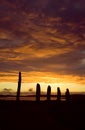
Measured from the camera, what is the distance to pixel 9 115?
1534 cm

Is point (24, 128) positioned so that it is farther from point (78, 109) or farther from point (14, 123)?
point (78, 109)

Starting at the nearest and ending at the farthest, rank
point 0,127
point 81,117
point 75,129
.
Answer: point 0,127 < point 75,129 < point 81,117

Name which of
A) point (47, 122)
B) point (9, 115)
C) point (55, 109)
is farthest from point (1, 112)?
point (55, 109)

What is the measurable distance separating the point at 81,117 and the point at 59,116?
139 centimetres

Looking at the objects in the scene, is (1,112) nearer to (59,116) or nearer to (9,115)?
(9,115)

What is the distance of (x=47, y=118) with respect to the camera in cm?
1529

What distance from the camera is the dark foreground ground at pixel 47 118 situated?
13.4 metres

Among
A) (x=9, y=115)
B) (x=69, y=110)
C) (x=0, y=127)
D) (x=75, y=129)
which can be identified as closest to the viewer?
(x=0, y=127)

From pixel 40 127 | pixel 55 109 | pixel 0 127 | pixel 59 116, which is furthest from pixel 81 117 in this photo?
pixel 0 127

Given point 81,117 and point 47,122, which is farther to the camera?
point 81,117

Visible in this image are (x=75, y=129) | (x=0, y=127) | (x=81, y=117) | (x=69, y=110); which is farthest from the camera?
(x=69, y=110)

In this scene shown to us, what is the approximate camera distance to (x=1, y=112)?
16.1m

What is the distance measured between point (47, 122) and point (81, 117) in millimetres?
3270

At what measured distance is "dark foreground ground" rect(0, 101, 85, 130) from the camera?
13.4 meters
